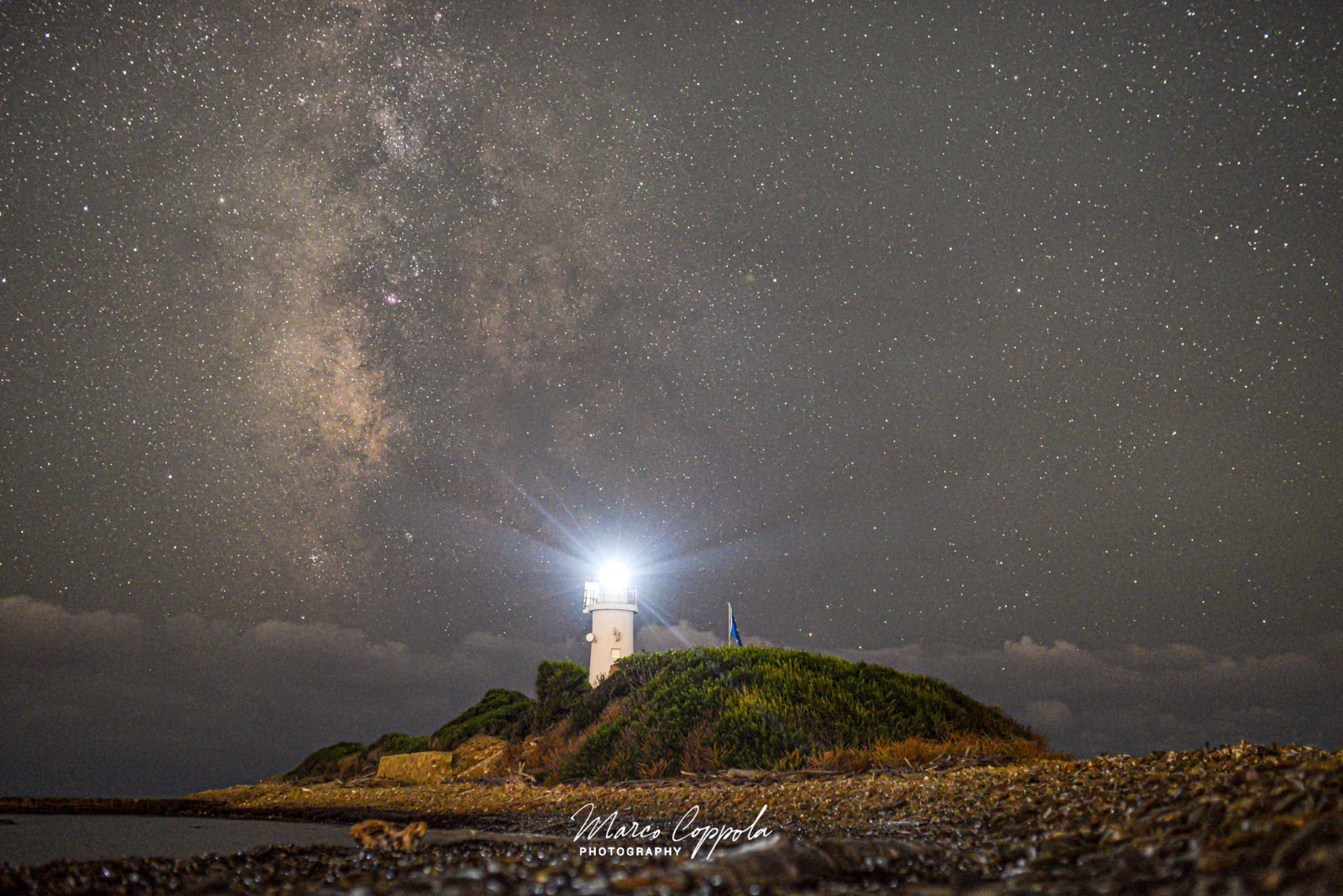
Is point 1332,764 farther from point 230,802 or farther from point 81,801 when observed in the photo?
point 230,802

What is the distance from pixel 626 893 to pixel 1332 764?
3.09 metres

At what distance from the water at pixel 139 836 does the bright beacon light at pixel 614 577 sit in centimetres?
2193

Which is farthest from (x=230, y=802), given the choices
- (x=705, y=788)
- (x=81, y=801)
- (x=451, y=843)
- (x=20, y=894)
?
(x=20, y=894)

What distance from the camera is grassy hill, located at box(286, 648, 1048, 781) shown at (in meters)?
12.9

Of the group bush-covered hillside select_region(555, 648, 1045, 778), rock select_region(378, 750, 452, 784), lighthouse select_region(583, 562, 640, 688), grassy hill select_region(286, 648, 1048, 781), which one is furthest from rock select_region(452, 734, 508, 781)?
lighthouse select_region(583, 562, 640, 688)

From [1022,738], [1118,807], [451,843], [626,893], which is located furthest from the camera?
[1022,738]

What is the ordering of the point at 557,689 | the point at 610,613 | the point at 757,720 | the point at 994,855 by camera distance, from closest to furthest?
1. the point at 994,855
2. the point at 757,720
3. the point at 557,689
4. the point at 610,613

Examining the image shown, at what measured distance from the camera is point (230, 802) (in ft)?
50.4
